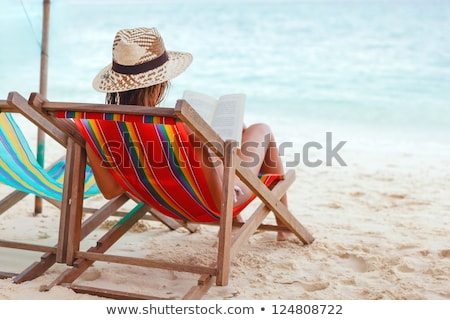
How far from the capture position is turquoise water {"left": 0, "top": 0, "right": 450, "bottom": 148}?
27.3ft

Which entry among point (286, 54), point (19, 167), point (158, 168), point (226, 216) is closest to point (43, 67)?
point (19, 167)

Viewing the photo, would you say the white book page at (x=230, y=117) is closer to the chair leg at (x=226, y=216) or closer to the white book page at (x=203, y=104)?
the white book page at (x=203, y=104)

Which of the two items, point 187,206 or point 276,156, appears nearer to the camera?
point 187,206

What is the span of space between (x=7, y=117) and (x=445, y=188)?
3.22m

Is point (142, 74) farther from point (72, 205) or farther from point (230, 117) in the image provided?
point (72, 205)

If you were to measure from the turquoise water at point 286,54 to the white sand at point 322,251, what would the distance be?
132 cm

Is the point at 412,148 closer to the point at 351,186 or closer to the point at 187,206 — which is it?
the point at 351,186

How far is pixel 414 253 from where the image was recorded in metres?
3.05

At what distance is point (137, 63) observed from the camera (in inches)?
94.7

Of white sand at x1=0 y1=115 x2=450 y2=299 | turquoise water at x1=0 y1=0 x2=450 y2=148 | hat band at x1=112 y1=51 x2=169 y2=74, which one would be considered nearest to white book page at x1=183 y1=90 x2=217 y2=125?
hat band at x1=112 y1=51 x2=169 y2=74

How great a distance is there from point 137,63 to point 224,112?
512 millimetres

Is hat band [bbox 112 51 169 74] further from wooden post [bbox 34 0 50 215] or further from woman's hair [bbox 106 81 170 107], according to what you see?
wooden post [bbox 34 0 50 215]
